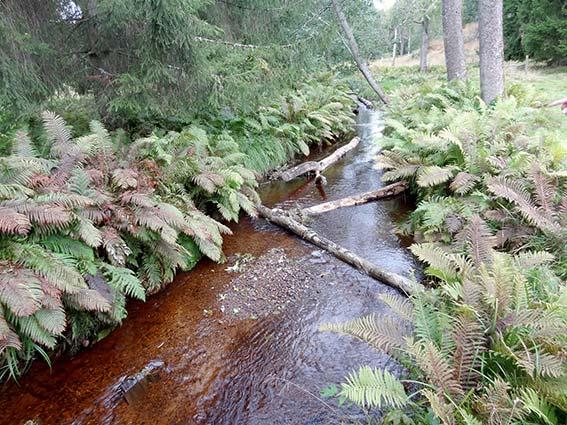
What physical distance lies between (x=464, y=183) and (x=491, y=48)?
473cm

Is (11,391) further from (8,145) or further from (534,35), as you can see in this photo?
(534,35)

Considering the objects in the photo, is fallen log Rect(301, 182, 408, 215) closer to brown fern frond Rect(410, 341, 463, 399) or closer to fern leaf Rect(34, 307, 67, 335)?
fern leaf Rect(34, 307, 67, 335)

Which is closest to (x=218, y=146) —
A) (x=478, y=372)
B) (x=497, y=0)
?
(x=478, y=372)

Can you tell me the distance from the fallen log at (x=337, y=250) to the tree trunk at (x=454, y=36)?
27.2 ft

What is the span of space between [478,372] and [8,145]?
6291mm

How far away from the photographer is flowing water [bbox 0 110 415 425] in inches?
110

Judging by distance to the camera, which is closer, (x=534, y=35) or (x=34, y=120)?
(x=34, y=120)

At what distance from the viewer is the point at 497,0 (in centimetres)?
745

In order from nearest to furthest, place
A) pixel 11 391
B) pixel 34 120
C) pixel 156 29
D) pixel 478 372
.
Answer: pixel 478 372, pixel 11 391, pixel 156 29, pixel 34 120

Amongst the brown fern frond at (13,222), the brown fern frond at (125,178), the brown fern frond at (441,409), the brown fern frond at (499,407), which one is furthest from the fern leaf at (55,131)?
the brown fern frond at (499,407)

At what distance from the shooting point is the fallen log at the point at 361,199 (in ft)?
20.2

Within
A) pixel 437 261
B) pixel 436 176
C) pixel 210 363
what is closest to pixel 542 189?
pixel 436 176

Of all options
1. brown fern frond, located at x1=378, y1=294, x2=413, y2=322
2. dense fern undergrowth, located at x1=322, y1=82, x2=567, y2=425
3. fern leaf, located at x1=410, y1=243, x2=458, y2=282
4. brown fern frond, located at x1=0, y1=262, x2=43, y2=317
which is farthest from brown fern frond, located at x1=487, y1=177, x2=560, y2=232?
brown fern frond, located at x1=0, y1=262, x2=43, y2=317

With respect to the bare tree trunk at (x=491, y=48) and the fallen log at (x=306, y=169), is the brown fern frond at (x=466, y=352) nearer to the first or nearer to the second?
the fallen log at (x=306, y=169)
